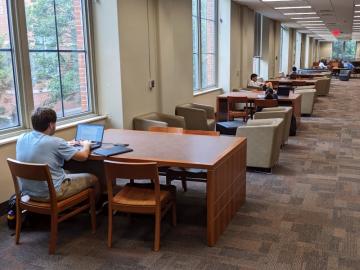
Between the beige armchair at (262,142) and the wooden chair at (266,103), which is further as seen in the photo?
the wooden chair at (266,103)

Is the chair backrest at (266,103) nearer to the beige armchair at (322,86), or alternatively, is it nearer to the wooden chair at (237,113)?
the wooden chair at (237,113)

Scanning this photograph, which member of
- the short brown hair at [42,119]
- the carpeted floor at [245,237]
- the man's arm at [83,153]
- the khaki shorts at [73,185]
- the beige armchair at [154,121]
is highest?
the short brown hair at [42,119]

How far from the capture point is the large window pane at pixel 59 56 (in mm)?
4254

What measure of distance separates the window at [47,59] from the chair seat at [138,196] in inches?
63.2

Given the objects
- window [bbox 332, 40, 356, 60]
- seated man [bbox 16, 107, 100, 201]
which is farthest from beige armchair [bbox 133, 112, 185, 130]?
window [bbox 332, 40, 356, 60]

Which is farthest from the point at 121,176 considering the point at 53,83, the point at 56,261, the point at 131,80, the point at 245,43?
the point at 245,43

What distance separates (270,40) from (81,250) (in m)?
13.2

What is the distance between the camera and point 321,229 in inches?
133

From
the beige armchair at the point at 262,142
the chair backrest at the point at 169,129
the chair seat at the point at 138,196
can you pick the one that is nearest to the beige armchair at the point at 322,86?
the beige armchair at the point at 262,142

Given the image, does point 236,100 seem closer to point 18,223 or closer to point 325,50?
point 18,223

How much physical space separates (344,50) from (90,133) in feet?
118

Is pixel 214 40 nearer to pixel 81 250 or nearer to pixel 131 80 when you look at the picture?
pixel 131 80

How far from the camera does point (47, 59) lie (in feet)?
14.5

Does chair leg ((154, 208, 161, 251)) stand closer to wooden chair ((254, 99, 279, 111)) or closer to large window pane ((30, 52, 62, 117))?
large window pane ((30, 52, 62, 117))
